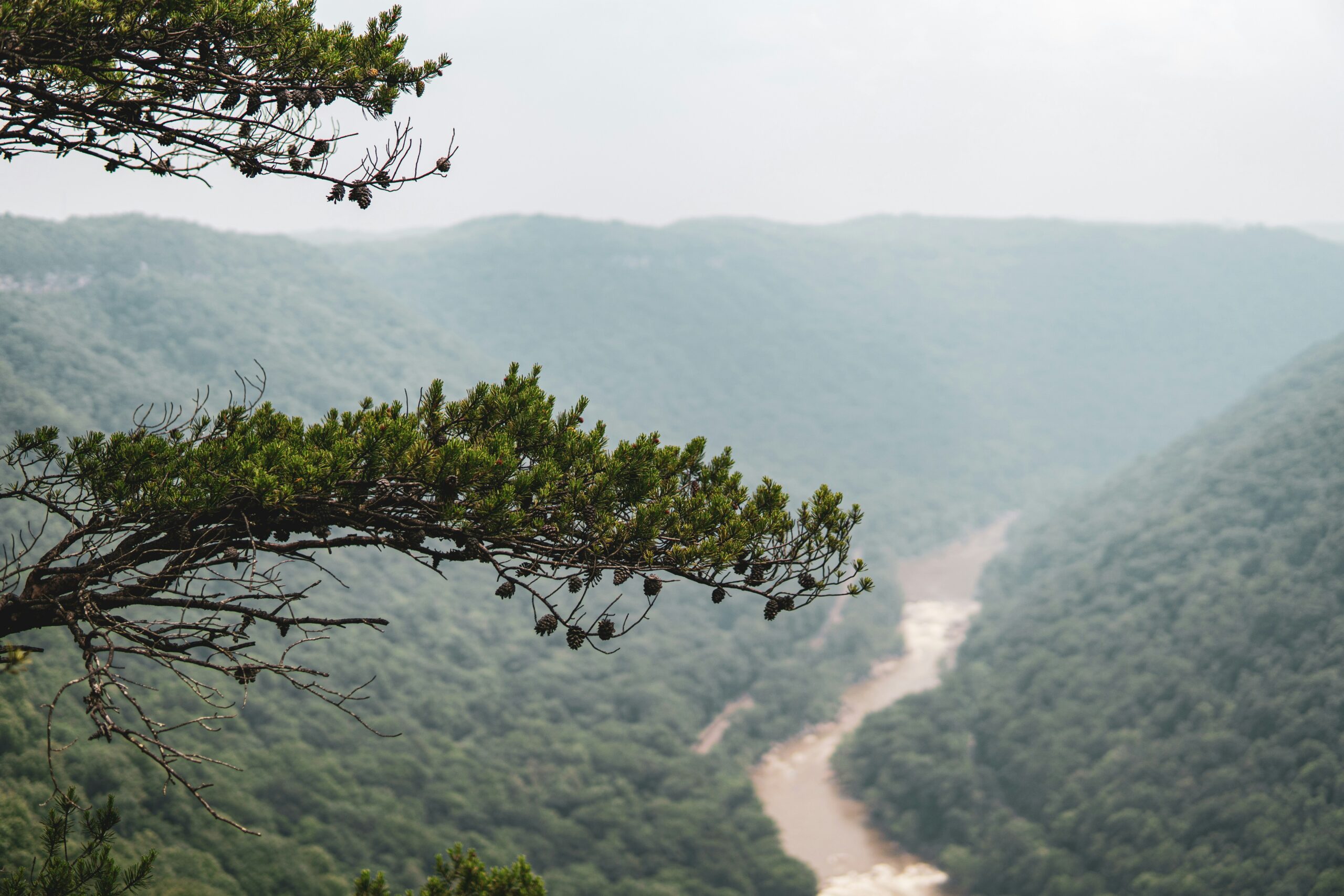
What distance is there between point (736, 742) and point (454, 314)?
69344mm

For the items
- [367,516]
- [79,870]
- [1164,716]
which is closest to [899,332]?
[1164,716]

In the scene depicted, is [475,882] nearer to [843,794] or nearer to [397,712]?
[397,712]

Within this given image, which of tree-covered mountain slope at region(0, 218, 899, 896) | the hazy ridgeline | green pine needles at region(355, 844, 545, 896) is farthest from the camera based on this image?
the hazy ridgeline

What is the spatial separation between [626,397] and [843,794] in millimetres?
57724

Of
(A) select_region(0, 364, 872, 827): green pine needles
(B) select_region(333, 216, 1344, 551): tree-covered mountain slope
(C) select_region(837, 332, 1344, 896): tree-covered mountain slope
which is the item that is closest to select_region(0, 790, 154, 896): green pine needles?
(A) select_region(0, 364, 872, 827): green pine needles

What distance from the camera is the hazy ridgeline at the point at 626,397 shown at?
2919 centimetres

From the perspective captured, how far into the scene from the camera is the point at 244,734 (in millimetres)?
29594

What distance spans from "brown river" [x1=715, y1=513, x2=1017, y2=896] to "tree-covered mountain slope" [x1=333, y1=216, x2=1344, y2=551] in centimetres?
1167

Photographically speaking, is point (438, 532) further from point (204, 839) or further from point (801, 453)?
point (801, 453)

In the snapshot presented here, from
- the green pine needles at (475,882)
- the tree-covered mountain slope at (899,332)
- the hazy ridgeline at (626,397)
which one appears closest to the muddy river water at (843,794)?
the hazy ridgeline at (626,397)

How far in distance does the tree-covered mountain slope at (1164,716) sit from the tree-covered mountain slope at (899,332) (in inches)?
1008

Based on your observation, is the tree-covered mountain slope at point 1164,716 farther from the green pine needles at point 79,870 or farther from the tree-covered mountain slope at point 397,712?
the green pine needles at point 79,870

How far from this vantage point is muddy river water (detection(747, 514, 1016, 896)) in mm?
31656

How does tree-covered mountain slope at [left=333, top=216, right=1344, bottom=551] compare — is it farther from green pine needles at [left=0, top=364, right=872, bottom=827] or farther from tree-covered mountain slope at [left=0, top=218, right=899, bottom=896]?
green pine needles at [left=0, top=364, right=872, bottom=827]
